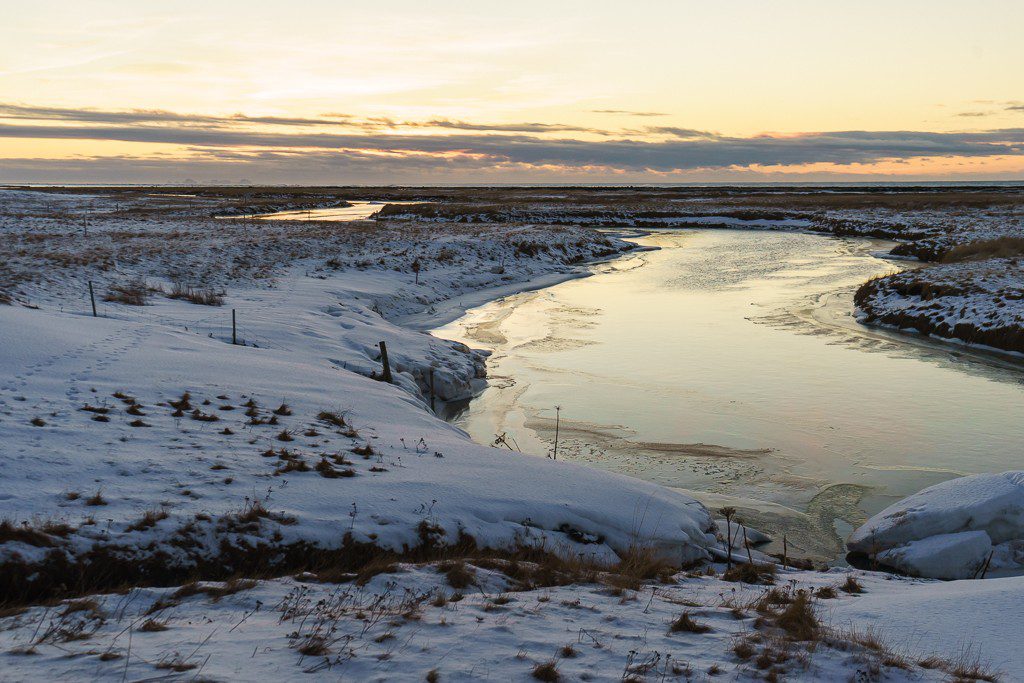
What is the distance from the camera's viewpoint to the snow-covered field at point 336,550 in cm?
540

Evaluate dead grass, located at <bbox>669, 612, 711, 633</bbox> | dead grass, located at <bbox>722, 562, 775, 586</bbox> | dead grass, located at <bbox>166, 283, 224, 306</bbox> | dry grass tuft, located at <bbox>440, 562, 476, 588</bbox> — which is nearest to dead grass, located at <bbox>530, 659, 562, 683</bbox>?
dead grass, located at <bbox>669, 612, 711, 633</bbox>

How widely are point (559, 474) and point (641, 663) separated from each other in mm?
4702

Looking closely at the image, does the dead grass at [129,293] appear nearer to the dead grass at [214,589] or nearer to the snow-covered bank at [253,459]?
the snow-covered bank at [253,459]

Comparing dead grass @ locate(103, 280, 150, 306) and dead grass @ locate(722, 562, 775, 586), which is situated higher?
dead grass @ locate(103, 280, 150, 306)

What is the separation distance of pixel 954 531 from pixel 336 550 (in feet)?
26.6

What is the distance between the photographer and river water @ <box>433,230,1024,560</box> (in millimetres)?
11734

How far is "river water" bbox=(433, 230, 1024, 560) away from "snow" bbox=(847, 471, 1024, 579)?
628 mm

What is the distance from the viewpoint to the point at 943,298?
996 inches

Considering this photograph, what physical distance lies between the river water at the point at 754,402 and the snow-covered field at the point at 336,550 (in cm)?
195

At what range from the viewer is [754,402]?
1590 cm

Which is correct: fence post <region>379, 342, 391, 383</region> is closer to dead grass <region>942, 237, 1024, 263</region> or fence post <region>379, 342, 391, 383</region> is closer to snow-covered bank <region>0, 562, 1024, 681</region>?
snow-covered bank <region>0, 562, 1024, 681</region>

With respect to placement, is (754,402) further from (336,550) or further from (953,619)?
(336,550)

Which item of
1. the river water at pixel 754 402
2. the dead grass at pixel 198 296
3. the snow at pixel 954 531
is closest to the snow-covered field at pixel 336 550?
the snow at pixel 954 531

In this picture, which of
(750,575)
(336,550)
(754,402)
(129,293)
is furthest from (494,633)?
(129,293)
